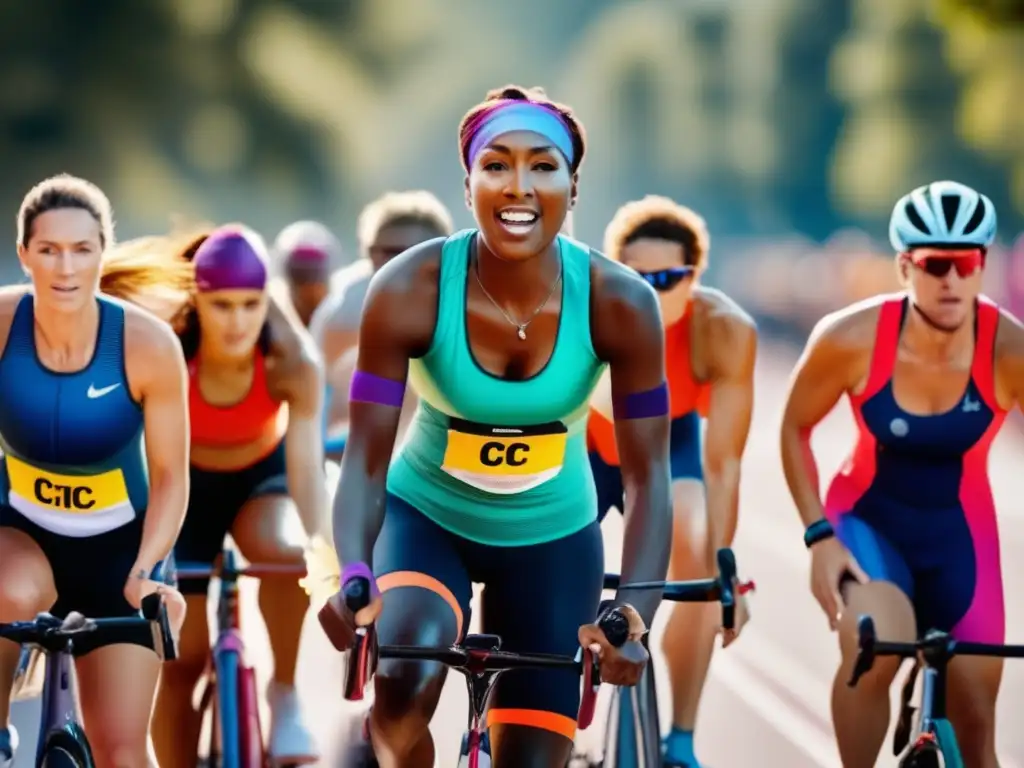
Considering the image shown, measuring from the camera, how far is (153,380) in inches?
256

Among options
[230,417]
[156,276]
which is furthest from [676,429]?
[156,276]

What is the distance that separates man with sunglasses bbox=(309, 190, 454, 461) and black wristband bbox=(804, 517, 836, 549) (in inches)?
99.5

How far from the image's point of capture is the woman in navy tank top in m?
6.34

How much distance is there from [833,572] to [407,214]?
10.5 ft

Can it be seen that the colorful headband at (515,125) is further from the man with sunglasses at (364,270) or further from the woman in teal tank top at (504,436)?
the man with sunglasses at (364,270)

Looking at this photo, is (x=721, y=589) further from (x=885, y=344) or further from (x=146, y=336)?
(x=146, y=336)

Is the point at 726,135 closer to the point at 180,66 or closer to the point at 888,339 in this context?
the point at 180,66

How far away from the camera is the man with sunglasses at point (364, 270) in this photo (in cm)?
951

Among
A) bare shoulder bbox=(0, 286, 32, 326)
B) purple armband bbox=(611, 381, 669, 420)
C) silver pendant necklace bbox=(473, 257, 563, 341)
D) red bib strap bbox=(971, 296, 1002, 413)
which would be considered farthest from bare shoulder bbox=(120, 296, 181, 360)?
red bib strap bbox=(971, 296, 1002, 413)

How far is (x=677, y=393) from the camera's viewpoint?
8719mm

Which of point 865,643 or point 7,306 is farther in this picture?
point 7,306

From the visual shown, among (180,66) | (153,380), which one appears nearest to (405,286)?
(153,380)

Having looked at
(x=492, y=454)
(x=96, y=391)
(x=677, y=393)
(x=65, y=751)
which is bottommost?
(x=65, y=751)

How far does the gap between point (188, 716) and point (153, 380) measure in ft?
5.54
